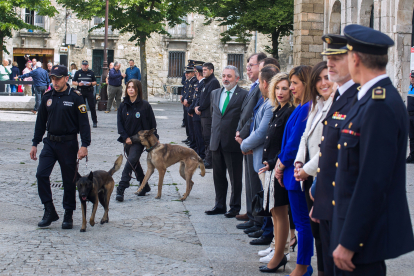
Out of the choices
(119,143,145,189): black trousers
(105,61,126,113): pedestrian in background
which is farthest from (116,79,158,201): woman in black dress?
(105,61,126,113): pedestrian in background

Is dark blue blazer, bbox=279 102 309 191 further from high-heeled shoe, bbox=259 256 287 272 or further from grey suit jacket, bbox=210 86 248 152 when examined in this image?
grey suit jacket, bbox=210 86 248 152

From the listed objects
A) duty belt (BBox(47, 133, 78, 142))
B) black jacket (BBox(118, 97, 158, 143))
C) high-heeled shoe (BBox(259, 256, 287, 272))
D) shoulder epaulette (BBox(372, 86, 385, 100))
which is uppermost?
shoulder epaulette (BBox(372, 86, 385, 100))

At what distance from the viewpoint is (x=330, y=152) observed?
314 cm

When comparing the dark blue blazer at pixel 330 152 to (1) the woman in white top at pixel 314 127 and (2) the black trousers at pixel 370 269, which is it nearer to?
(2) the black trousers at pixel 370 269

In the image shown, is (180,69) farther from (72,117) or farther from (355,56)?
(355,56)

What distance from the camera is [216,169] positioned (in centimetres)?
723

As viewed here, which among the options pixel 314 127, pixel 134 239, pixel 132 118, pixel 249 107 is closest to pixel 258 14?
pixel 132 118

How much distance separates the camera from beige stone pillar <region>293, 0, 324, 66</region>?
67.6 ft

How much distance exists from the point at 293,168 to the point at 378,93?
202 cm

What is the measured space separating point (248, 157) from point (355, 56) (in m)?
3.51

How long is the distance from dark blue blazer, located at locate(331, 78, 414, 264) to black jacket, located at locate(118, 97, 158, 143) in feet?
19.1

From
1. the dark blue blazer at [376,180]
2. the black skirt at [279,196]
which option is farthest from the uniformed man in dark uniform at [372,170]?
the black skirt at [279,196]

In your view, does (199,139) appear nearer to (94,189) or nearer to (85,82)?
(94,189)

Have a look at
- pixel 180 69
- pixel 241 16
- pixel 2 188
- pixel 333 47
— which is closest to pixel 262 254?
pixel 333 47
